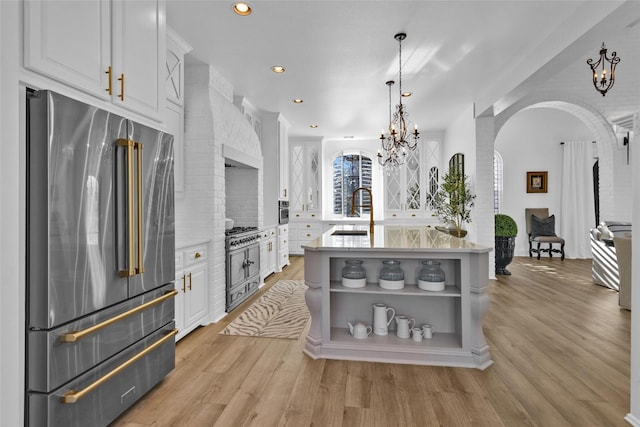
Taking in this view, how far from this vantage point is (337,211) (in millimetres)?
8344

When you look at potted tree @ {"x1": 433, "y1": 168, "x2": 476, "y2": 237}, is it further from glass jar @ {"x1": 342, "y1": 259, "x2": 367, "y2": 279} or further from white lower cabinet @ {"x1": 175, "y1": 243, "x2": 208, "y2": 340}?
white lower cabinet @ {"x1": 175, "y1": 243, "x2": 208, "y2": 340}

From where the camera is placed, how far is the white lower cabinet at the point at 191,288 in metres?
2.88

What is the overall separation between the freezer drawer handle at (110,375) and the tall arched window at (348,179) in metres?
6.37

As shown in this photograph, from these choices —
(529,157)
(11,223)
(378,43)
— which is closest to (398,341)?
(11,223)

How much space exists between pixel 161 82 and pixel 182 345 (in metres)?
2.08

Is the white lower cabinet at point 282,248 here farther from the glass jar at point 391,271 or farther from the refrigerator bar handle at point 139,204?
the refrigerator bar handle at point 139,204

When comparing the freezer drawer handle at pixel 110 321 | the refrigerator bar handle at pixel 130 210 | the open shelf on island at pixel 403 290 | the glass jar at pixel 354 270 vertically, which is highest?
the refrigerator bar handle at pixel 130 210

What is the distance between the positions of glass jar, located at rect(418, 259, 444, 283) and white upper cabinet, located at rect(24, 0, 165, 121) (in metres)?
2.14

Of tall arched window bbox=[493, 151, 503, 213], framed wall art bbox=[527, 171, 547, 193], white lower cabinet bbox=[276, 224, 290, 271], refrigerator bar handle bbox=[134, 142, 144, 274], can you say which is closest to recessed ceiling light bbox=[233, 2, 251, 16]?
refrigerator bar handle bbox=[134, 142, 144, 274]

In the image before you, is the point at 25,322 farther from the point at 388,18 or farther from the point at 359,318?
the point at 388,18

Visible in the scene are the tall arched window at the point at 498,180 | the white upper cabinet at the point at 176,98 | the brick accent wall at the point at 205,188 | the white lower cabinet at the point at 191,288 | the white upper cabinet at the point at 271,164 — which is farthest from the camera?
the tall arched window at the point at 498,180

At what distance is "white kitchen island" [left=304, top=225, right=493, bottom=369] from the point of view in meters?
2.39

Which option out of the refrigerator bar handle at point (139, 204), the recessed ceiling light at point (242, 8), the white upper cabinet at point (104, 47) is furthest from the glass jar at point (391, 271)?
the recessed ceiling light at point (242, 8)

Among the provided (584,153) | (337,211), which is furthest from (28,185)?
(584,153)
